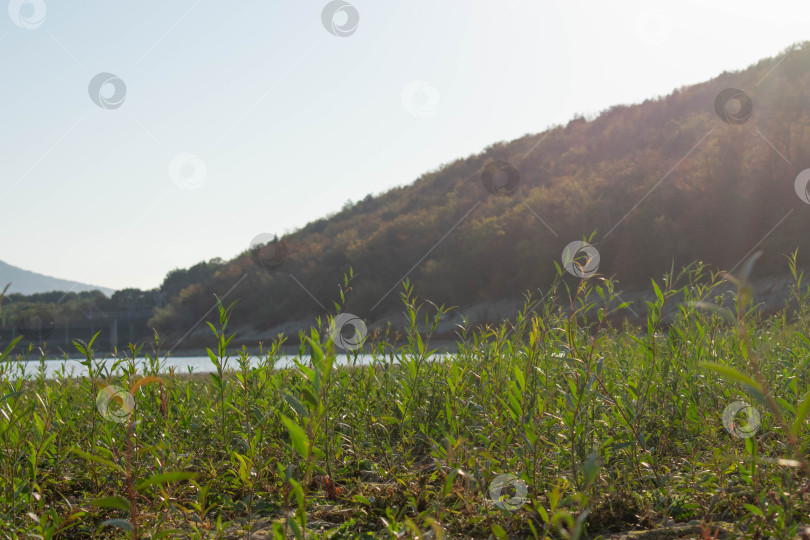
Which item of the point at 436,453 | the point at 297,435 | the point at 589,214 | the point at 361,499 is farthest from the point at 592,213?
the point at 297,435

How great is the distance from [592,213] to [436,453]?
1007 inches

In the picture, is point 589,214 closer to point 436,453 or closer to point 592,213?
point 592,213

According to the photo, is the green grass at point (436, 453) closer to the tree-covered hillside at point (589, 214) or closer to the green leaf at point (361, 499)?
the green leaf at point (361, 499)

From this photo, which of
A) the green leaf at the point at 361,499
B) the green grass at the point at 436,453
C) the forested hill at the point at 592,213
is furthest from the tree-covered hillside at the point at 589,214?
the green leaf at the point at 361,499

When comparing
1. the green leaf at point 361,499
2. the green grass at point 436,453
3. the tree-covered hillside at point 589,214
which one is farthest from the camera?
the tree-covered hillside at point 589,214

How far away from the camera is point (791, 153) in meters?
19.9

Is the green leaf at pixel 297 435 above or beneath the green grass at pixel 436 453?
above

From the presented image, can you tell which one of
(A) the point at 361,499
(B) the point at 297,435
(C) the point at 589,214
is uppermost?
(C) the point at 589,214

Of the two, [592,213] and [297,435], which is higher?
[592,213]

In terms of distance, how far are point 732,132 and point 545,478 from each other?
25686 mm

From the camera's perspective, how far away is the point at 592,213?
86.1 ft

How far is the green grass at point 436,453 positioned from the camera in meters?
1.89

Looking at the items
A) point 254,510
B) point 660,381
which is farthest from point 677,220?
point 254,510

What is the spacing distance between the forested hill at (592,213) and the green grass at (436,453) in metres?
0.99
